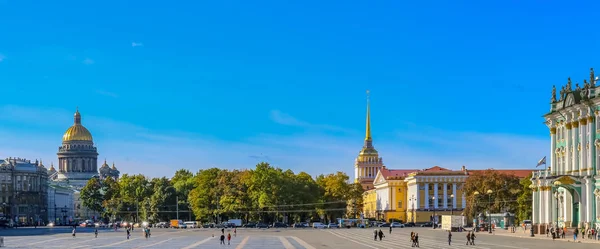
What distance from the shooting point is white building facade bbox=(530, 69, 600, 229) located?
78.4 meters

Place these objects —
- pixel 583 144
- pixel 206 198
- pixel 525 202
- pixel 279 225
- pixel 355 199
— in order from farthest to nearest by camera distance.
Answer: pixel 355 199 < pixel 206 198 < pixel 279 225 < pixel 525 202 < pixel 583 144

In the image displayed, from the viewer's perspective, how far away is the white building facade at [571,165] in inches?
3088

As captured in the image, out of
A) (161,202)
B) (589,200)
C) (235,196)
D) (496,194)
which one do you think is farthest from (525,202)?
(161,202)

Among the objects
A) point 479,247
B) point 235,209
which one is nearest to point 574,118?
point 479,247

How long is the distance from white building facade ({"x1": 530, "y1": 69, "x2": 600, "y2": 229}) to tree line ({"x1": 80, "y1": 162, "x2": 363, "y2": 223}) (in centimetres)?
5559

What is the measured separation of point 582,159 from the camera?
80500 millimetres

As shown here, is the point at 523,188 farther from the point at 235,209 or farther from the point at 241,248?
the point at 241,248

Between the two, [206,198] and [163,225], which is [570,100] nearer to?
[206,198]

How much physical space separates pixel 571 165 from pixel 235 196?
65219 millimetres

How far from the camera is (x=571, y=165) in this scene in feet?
276

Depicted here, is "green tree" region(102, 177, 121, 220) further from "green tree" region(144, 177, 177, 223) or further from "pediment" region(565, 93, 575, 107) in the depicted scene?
"pediment" region(565, 93, 575, 107)

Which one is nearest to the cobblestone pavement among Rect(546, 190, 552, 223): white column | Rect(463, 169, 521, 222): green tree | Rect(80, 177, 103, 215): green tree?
Rect(546, 190, 552, 223): white column

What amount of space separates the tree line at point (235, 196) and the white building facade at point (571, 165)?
182ft

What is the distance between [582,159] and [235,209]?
67.0 meters
